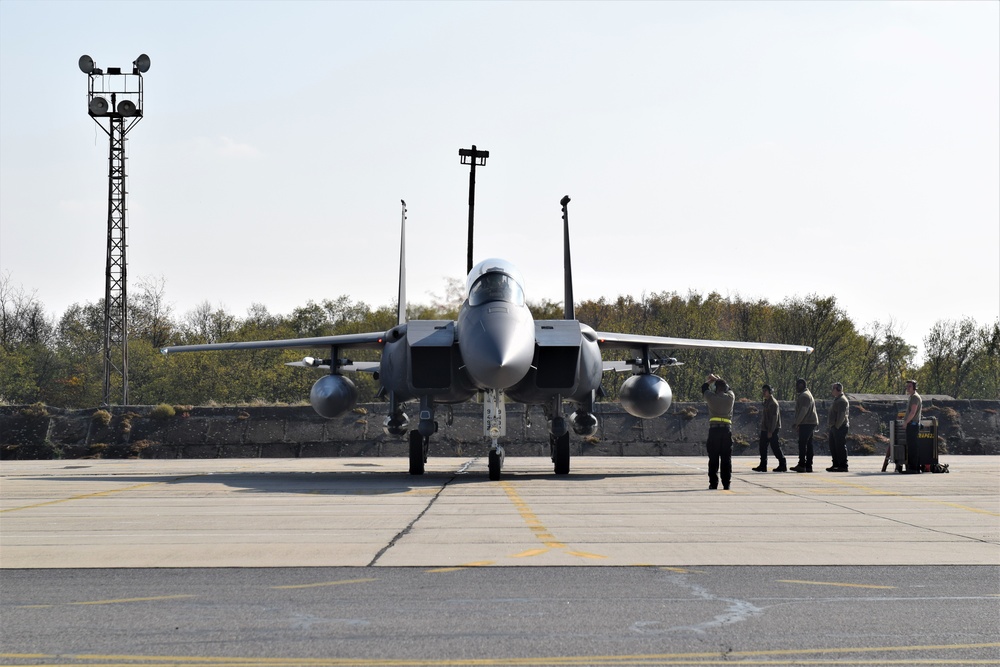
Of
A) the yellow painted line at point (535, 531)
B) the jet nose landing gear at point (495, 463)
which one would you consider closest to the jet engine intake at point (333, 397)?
the jet nose landing gear at point (495, 463)

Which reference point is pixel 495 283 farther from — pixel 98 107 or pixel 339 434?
pixel 98 107

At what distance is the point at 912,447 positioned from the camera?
20.1m

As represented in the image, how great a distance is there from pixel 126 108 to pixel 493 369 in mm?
25464

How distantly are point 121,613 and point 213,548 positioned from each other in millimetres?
2802

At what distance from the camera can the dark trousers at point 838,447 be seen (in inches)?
816

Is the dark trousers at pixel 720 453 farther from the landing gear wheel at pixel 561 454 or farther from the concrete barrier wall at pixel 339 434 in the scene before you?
the concrete barrier wall at pixel 339 434

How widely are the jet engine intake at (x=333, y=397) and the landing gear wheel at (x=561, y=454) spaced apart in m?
4.17

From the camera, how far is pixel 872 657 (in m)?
4.96

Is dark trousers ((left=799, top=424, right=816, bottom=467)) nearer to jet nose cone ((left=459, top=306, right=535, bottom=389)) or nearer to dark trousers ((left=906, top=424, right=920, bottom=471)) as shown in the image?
dark trousers ((left=906, top=424, right=920, bottom=471))

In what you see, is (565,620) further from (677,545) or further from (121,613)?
(677,545)

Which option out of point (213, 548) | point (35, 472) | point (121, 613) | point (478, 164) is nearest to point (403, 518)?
point (213, 548)

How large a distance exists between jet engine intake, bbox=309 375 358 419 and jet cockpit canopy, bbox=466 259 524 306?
3899 mm

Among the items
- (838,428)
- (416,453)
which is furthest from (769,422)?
(416,453)

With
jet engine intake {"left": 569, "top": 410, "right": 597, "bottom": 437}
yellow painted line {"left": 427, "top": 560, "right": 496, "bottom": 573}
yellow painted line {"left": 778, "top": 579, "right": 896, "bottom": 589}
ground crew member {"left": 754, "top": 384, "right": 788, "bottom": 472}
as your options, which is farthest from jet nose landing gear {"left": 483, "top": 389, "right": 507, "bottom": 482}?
yellow painted line {"left": 778, "top": 579, "right": 896, "bottom": 589}
